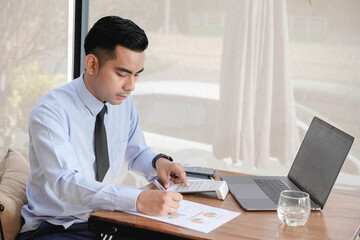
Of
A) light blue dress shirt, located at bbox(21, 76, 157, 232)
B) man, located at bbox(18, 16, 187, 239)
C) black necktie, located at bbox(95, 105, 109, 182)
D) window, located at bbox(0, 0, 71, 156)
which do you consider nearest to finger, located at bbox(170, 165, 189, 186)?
man, located at bbox(18, 16, 187, 239)

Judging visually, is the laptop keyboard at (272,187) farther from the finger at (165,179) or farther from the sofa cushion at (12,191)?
the sofa cushion at (12,191)

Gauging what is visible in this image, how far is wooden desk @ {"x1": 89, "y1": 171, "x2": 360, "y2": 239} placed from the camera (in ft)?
4.99

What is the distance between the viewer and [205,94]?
3273mm

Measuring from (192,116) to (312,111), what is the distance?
2.51 ft

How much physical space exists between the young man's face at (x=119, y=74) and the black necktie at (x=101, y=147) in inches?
4.8

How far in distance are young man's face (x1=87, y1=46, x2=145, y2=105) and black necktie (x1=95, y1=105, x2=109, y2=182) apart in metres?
0.12

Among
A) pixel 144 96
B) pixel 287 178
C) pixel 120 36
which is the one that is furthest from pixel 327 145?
pixel 144 96

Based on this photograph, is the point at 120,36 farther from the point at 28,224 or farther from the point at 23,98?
the point at 23,98

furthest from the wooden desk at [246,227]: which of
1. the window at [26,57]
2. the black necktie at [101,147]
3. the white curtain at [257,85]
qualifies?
the window at [26,57]

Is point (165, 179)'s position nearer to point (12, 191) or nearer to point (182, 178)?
point (182, 178)

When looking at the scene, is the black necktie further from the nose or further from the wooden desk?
the wooden desk

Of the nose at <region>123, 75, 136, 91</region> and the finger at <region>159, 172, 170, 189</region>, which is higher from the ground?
the nose at <region>123, 75, 136, 91</region>

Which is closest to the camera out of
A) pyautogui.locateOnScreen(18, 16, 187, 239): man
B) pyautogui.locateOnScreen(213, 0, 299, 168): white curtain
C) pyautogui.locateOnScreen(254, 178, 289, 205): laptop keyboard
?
pyautogui.locateOnScreen(18, 16, 187, 239): man

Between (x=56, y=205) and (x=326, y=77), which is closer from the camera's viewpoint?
(x=56, y=205)
